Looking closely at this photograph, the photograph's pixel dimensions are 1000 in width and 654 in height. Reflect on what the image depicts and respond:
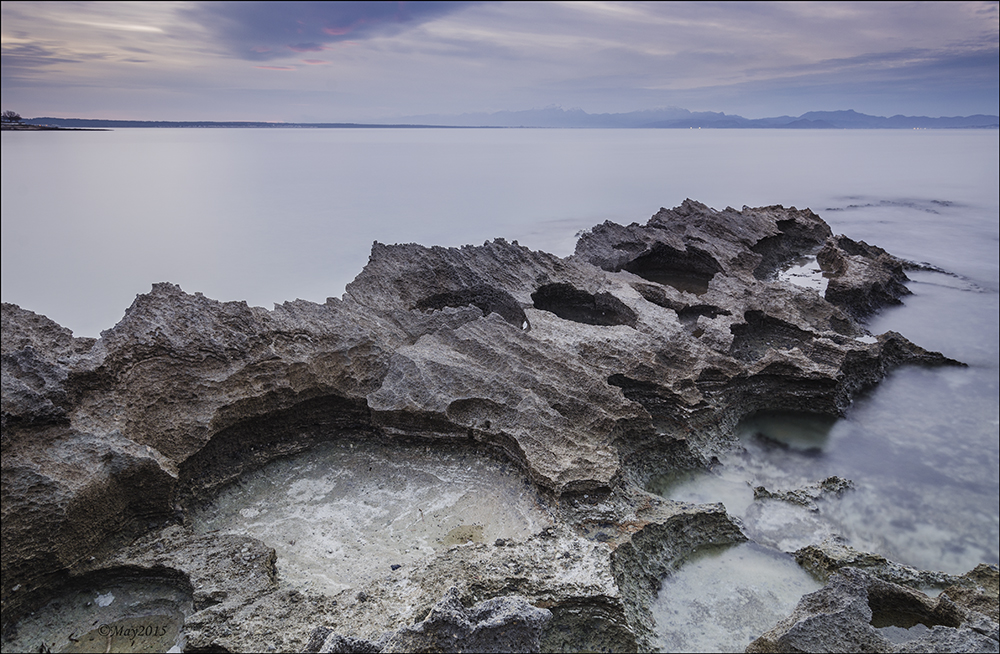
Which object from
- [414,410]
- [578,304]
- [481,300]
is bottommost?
[414,410]

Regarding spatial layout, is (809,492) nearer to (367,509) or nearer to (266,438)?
(367,509)

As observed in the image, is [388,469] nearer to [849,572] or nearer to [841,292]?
[849,572]

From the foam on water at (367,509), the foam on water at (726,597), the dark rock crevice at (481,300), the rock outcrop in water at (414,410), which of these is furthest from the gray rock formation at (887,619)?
the dark rock crevice at (481,300)

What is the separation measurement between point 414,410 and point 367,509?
1.29 meters

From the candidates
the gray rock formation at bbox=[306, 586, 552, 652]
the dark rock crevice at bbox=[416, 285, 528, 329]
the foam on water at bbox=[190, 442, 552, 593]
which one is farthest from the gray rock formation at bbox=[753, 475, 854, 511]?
the dark rock crevice at bbox=[416, 285, 528, 329]

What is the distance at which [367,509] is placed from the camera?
20.0ft

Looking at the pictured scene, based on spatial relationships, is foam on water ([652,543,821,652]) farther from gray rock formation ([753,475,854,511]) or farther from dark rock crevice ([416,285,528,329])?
dark rock crevice ([416,285,528,329])

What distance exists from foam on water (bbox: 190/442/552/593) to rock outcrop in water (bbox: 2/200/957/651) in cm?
25

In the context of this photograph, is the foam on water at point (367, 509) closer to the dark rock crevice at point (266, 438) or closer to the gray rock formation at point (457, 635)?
the dark rock crevice at point (266, 438)

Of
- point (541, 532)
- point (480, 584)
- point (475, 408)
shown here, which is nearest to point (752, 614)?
point (541, 532)

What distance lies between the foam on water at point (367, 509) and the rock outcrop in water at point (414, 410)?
0.25 m

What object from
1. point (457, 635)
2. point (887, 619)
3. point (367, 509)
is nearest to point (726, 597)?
point (887, 619)

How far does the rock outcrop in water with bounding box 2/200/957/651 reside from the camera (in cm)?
485

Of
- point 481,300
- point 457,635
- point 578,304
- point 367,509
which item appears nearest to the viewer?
point 457,635
